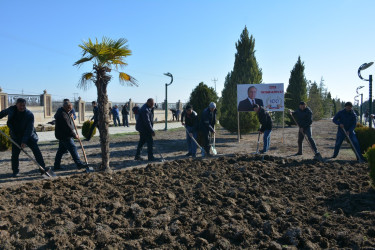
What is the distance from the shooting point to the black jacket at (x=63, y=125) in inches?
287

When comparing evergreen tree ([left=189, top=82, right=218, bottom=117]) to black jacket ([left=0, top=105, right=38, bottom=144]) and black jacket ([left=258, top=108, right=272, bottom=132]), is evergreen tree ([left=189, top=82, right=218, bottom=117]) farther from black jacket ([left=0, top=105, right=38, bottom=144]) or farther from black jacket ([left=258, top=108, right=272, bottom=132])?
black jacket ([left=0, top=105, right=38, bottom=144])

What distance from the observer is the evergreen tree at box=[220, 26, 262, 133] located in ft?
47.1

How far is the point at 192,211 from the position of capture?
452 centimetres

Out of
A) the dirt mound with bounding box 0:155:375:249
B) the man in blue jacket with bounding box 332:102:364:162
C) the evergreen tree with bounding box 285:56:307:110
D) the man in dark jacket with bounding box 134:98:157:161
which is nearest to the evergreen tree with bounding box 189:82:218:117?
the man in dark jacket with bounding box 134:98:157:161

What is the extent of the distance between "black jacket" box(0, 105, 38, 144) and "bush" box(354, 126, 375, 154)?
8962 mm

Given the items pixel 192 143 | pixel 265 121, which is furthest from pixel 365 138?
pixel 192 143

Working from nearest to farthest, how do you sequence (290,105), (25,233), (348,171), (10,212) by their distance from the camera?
1. (25,233)
2. (10,212)
3. (348,171)
4. (290,105)

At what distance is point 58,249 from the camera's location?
343 centimetres

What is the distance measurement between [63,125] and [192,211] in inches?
165

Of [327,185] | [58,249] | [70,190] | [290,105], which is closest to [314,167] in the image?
[327,185]

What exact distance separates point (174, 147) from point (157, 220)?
814cm

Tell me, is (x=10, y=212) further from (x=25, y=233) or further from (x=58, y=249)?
(x=58, y=249)

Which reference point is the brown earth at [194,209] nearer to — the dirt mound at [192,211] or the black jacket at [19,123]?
the dirt mound at [192,211]

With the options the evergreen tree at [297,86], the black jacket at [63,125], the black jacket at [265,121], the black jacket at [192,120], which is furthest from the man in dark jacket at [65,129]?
the evergreen tree at [297,86]
